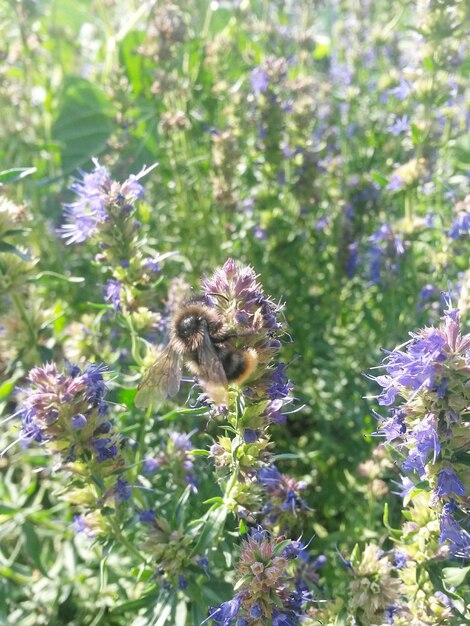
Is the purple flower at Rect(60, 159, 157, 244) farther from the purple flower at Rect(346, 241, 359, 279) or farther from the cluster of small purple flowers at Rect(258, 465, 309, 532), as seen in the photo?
the purple flower at Rect(346, 241, 359, 279)

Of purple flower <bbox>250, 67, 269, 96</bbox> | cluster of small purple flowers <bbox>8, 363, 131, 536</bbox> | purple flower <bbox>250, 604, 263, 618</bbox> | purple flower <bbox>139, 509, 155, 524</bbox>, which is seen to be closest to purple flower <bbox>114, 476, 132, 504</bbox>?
cluster of small purple flowers <bbox>8, 363, 131, 536</bbox>

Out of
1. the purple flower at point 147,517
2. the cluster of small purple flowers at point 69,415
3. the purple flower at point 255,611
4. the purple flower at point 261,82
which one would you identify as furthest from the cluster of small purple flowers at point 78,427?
the purple flower at point 261,82

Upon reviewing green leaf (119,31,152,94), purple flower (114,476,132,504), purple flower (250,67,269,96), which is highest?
green leaf (119,31,152,94)

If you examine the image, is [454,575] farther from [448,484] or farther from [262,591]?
[262,591]

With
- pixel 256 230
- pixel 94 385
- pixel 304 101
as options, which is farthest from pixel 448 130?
pixel 94 385

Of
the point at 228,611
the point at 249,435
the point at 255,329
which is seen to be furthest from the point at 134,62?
the point at 228,611

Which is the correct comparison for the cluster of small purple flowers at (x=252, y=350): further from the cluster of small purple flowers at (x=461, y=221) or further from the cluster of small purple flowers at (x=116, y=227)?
the cluster of small purple flowers at (x=461, y=221)
